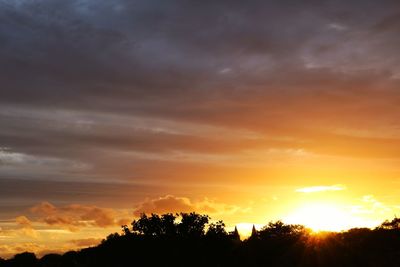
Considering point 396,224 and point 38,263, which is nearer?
point 396,224

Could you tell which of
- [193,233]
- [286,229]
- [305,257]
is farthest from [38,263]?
[305,257]

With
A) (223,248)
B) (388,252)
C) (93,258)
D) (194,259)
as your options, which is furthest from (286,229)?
(93,258)

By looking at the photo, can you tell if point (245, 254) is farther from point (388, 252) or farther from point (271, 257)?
point (388, 252)

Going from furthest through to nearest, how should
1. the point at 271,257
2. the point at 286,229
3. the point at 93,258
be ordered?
the point at 93,258 < the point at 286,229 < the point at 271,257

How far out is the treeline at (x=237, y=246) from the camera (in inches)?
2267

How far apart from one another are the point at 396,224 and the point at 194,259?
27709 mm

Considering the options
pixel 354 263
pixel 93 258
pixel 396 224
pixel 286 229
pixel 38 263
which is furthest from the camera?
pixel 38 263

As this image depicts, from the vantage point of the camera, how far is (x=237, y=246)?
72000mm

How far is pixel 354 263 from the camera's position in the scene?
55.4m

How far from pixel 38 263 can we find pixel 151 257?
57.1 metres

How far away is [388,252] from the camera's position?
5700 cm

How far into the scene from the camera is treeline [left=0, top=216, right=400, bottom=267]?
5759cm

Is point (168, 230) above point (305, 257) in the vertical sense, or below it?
above

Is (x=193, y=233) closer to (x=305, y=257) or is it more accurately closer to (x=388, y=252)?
(x=305, y=257)
